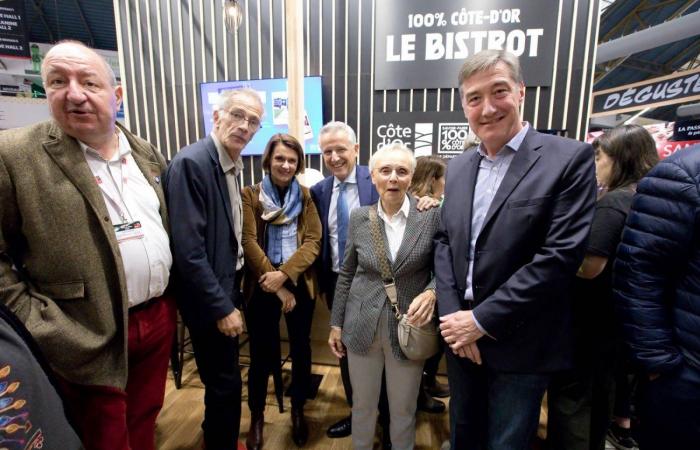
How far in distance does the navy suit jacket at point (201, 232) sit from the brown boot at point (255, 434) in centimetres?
85

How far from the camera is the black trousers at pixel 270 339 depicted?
1.96 metres

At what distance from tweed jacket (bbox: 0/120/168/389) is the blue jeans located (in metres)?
1.35

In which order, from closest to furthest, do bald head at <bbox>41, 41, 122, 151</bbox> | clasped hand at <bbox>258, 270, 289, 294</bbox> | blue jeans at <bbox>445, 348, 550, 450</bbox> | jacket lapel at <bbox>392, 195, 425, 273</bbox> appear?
1. bald head at <bbox>41, 41, 122, 151</bbox>
2. blue jeans at <bbox>445, 348, 550, 450</bbox>
3. jacket lapel at <bbox>392, 195, 425, 273</bbox>
4. clasped hand at <bbox>258, 270, 289, 294</bbox>

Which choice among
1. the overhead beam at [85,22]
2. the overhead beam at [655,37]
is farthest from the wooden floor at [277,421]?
the overhead beam at [85,22]

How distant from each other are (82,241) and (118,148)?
419 mm

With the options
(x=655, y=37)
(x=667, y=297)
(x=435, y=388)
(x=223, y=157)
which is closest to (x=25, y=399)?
(x=223, y=157)

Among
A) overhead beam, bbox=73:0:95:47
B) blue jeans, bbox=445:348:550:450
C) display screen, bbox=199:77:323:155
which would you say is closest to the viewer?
blue jeans, bbox=445:348:550:450

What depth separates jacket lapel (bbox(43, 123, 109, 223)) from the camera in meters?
1.13

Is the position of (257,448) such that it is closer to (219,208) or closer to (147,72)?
(219,208)

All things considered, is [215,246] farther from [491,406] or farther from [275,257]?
[491,406]

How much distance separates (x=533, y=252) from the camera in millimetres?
1161

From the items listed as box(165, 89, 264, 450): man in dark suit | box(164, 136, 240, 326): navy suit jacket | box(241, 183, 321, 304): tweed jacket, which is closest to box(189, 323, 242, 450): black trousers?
box(165, 89, 264, 450): man in dark suit

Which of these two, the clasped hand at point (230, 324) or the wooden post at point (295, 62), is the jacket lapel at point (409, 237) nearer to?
the clasped hand at point (230, 324)

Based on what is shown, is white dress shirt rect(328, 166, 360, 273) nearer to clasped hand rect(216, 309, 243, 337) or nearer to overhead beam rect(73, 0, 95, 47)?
clasped hand rect(216, 309, 243, 337)
